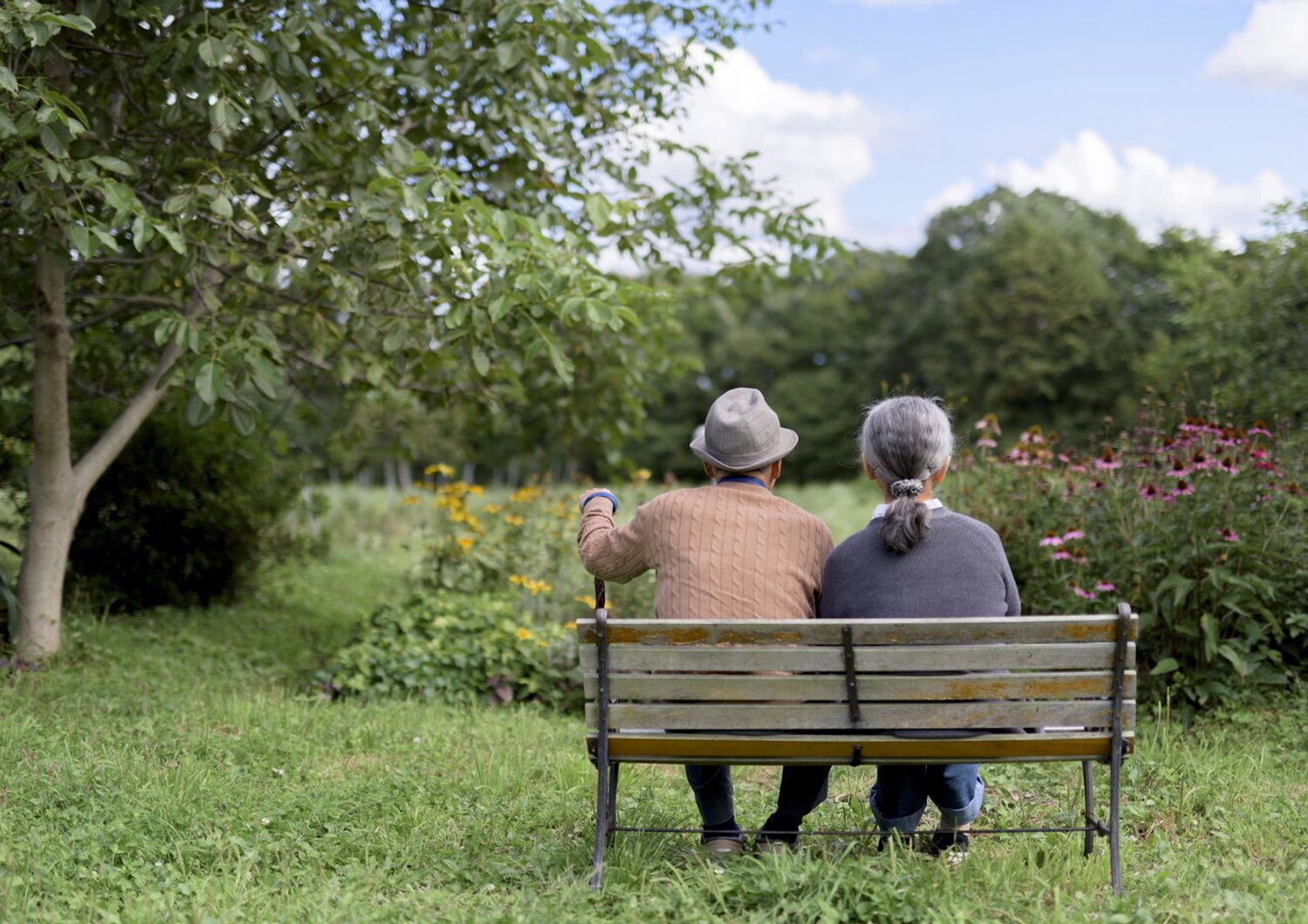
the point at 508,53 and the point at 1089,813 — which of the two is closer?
the point at 1089,813

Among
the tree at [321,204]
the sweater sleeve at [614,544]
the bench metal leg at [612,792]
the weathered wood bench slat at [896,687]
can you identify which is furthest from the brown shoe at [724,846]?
the tree at [321,204]

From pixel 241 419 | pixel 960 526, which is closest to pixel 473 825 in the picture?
pixel 960 526

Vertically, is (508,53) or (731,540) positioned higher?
(508,53)

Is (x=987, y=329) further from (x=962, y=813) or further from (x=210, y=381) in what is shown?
(x=962, y=813)

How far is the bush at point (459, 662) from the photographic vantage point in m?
6.23

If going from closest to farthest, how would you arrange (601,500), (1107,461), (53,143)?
1. (601,500)
2. (53,143)
3. (1107,461)

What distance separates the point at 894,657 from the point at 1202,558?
9.68 feet

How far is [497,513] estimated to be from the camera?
27.0 feet

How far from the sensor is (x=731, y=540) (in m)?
3.29

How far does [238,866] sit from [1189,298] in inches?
533

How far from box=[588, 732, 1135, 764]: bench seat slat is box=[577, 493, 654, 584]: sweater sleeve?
19.3 inches

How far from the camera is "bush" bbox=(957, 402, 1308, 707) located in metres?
5.32

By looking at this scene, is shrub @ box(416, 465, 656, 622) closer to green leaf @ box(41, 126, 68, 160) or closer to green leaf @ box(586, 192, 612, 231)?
green leaf @ box(586, 192, 612, 231)

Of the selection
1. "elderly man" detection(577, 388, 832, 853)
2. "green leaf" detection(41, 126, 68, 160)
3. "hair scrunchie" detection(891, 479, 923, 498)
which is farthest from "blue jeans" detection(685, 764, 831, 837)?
"green leaf" detection(41, 126, 68, 160)
